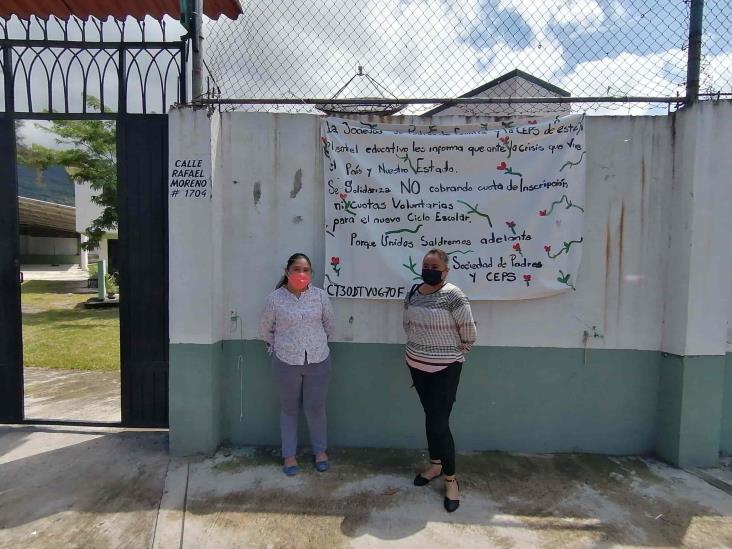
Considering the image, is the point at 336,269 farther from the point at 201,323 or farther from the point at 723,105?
the point at 723,105

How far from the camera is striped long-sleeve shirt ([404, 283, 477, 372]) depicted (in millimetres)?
2932

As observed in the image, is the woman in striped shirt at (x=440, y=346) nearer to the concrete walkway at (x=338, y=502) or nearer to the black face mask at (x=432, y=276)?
the black face mask at (x=432, y=276)

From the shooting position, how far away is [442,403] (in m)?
2.99

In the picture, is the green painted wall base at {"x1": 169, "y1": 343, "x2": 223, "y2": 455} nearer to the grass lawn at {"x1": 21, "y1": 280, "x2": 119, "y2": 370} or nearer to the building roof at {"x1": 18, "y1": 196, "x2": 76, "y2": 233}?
the grass lawn at {"x1": 21, "y1": 280, "x2": 119, "y2": 370}

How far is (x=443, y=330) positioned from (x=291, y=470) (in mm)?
1514

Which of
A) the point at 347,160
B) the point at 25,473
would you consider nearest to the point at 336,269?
the point at 347,160

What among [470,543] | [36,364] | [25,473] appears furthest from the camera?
[36,364]

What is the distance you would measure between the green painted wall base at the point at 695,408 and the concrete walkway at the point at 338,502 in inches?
7.5

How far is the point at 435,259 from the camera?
2955 mm

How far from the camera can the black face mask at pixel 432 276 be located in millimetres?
2959

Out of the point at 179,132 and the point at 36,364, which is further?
the point at 36,364

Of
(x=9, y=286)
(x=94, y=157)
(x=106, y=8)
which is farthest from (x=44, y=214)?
(x=106, y=8)

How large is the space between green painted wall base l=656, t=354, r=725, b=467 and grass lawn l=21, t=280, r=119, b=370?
6.25m

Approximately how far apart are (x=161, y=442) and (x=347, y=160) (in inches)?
108
